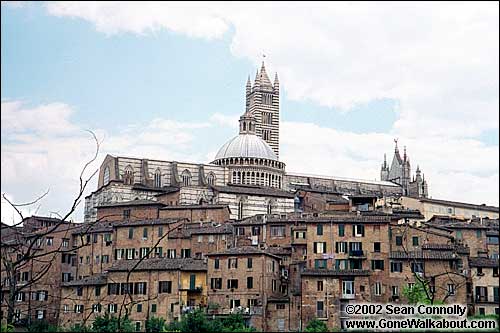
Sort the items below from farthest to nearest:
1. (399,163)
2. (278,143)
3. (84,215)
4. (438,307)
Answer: (399,163)
(278,143)
(84,215)
(438,307)

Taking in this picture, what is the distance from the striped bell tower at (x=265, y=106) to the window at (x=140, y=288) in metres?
57.7

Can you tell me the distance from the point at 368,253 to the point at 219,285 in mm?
9152

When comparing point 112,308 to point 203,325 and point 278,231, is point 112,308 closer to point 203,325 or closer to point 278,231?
point 203,325

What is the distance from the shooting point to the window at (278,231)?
4941 centimetres

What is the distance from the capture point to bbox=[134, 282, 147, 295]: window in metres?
43.7

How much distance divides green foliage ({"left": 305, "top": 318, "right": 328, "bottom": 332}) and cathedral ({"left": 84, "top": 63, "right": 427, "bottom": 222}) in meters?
19.1

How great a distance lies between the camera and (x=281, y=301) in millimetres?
42031

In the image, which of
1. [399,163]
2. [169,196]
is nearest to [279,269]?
[169,196]

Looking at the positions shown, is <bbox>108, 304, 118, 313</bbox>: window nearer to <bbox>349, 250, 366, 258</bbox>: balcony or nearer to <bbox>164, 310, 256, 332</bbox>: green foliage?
<bbox>164, 310, 256, 332</bbox>: green foliage

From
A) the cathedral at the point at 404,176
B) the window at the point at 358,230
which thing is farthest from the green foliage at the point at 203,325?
the cathedral at the point at 404,176

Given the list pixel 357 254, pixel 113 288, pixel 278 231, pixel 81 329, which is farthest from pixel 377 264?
pixel 81 329

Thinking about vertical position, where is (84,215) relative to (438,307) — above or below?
above

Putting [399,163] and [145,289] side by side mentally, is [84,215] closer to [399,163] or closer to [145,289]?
[145,289]

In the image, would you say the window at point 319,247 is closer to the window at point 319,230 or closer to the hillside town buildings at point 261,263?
the hillside town buildings at point 261,263
